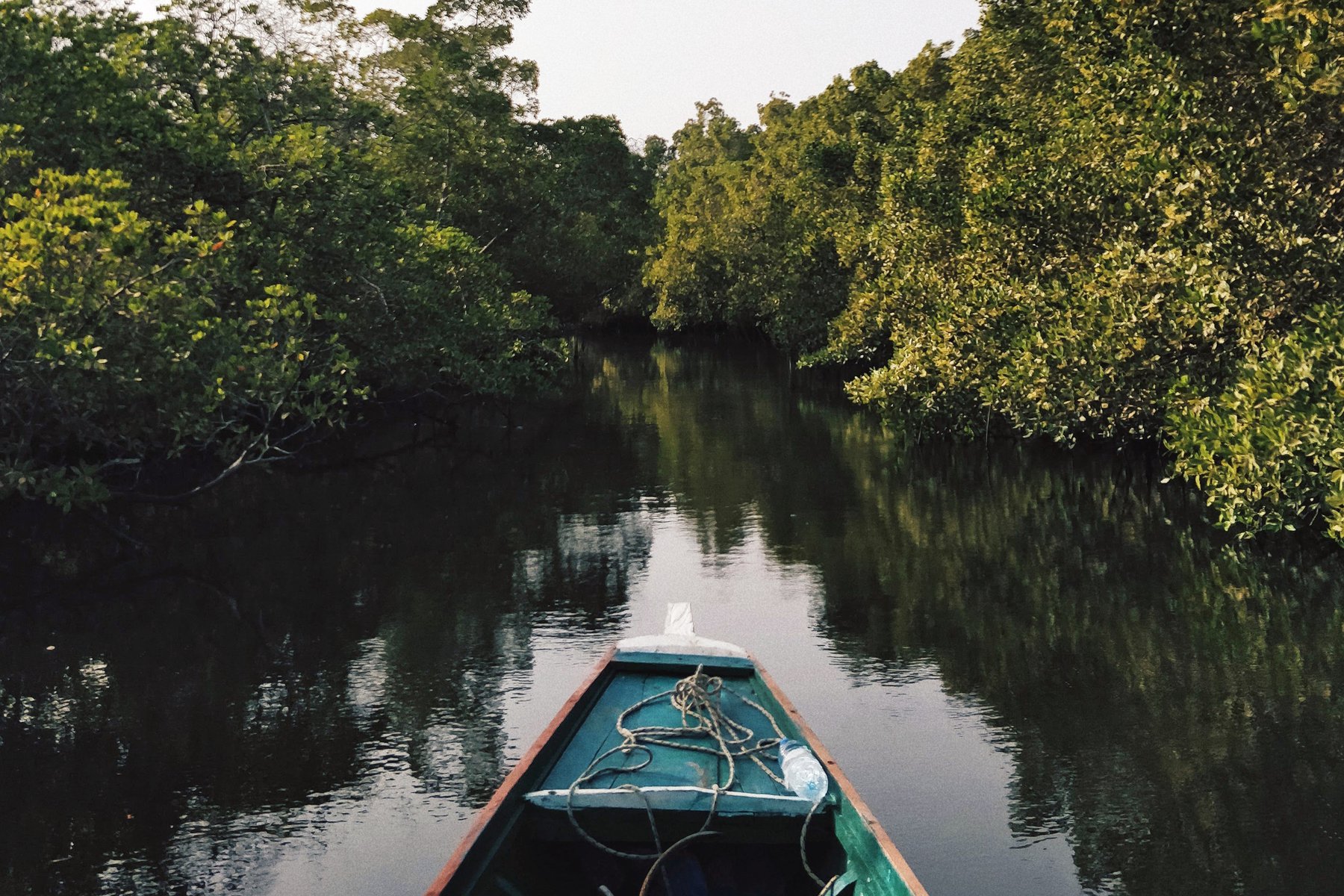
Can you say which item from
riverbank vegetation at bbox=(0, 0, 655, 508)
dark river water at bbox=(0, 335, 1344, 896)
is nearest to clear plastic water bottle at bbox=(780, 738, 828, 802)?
dark river water at bbox=(0, 335, 1344, 896)

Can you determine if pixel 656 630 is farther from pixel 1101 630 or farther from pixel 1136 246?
pixel 1136 246

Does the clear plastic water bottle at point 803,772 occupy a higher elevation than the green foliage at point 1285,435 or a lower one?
lower

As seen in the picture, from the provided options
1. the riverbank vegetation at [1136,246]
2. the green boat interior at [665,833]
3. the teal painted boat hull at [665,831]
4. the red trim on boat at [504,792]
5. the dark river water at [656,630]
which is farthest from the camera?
the riverbank vegetation at [1136,246]

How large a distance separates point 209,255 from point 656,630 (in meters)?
8.60

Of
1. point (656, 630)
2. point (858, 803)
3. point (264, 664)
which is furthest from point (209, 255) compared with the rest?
point (858, 803)

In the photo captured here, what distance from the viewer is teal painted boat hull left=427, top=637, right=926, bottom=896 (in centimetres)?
650

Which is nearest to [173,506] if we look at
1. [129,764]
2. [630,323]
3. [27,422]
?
[27,422]

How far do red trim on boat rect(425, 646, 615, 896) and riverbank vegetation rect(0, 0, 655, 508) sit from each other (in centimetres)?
825

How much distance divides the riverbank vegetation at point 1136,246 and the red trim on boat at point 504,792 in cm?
825

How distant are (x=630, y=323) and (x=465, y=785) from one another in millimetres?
87969

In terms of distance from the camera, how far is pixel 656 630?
14.3 meters

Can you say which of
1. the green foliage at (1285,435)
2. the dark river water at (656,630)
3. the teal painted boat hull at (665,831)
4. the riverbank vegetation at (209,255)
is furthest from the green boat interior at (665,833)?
the riverbank vegetation at (209,255)

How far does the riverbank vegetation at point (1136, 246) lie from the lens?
13.7m

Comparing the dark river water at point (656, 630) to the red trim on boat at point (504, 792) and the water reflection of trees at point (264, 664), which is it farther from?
the red trim on boat at point (504, 792)
